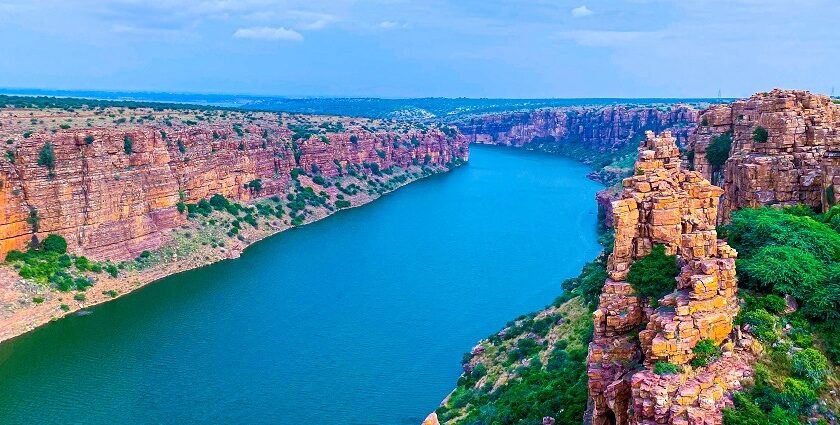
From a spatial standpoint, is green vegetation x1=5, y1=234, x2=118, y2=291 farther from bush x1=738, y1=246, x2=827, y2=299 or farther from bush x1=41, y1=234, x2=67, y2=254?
bush x1=738, y1=246, x2=827, y2=299

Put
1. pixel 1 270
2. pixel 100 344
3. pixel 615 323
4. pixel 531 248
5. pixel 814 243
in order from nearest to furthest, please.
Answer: pixel 615 323 < pixel 814 243 < pixel 100 344 < pixel 1 270 < pixel 531 248

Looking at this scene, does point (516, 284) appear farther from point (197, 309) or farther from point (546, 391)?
point (546, 391)

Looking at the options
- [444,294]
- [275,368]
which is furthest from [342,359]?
[444,294]

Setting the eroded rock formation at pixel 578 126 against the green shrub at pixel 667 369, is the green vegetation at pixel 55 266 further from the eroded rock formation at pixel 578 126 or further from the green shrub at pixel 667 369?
the eroded rock formation at pixel 578 126

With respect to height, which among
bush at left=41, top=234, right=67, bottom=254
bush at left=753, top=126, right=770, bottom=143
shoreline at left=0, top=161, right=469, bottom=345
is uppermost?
bush at left=753, top=126, right=770, bottom=143

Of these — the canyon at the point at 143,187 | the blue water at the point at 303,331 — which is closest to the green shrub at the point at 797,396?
the blue water at the point at 303,331

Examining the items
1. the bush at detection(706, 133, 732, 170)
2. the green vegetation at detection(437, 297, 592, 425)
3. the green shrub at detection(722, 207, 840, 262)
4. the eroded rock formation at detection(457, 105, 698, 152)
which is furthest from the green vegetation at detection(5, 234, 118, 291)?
the eroded rock formation at detection(457, 105, 698, 152)
